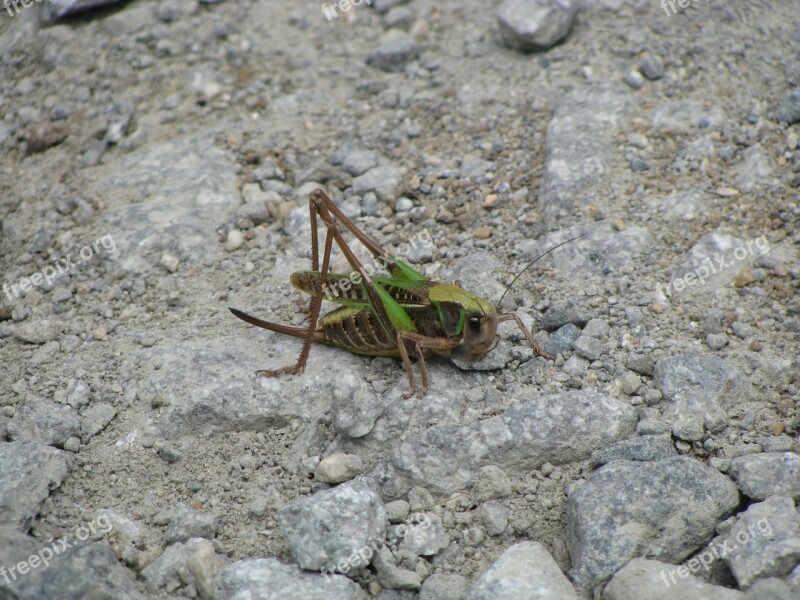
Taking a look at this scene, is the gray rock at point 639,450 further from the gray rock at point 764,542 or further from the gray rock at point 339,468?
the gray rock at point 339,468

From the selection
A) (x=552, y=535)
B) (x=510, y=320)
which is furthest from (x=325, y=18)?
(x=552, y=535)

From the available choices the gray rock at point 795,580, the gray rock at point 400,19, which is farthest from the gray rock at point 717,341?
the gray rock at point 400,19

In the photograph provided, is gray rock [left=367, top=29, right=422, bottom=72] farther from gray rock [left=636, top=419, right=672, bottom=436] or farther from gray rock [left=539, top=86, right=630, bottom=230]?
gray rock [left=636, top=419, right=672, bottom=436]

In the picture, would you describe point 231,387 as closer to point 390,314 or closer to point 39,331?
point 390,314

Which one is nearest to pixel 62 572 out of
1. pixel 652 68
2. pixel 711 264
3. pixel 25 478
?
pixel 25 478

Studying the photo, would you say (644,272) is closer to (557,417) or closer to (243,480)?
(557,417)
